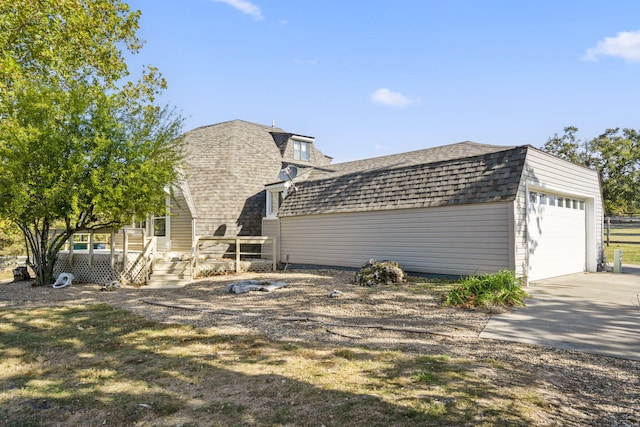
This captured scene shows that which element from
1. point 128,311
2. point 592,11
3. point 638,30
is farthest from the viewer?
point 638,30

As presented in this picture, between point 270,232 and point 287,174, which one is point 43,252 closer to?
point 270,232

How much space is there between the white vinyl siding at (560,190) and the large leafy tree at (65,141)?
10679 millimetres

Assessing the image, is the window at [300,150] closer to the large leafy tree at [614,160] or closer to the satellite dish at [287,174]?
the satellite dish at [287,174]

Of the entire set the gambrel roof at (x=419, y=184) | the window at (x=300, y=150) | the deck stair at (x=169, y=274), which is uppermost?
the window at (x=300, y=150)

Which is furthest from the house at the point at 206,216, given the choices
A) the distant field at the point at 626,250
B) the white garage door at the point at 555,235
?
the distant field at the point at 626,250

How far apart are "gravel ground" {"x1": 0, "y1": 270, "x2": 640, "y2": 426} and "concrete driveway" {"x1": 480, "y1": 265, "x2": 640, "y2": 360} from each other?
347 millimetres

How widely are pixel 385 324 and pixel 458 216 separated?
18.6ft

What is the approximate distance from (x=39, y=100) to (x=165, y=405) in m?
11.1

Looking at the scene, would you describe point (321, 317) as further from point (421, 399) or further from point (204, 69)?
point (204, 69)

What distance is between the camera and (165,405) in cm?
346

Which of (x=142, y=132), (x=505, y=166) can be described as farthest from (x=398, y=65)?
(x=142, y=132)

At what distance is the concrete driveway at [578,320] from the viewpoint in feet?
17.4

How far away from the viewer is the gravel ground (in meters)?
3.63

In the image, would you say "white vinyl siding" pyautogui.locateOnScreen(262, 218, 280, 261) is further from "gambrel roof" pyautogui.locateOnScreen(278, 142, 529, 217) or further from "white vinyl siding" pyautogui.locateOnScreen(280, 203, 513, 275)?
"gambrel roof" pyautogui.locateOnScreen(278, 142, 529, 217)
